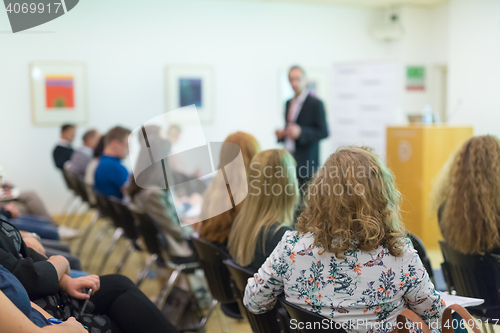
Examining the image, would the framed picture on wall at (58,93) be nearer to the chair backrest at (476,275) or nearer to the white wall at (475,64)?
the white wall at (475,64)

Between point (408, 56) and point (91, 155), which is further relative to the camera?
point (408, 56)

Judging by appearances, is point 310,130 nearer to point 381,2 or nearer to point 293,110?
point 293,110

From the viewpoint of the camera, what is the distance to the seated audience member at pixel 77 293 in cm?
152

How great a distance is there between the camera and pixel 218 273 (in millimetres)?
2223

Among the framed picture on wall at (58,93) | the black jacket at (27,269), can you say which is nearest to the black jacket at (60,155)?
the framed picture on wall at (58,93)

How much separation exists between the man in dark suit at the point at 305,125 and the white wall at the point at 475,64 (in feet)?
7.39

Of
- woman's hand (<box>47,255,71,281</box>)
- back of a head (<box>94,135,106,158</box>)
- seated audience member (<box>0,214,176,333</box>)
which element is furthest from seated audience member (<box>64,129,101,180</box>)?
woman's hand (<box>47,255,71,281</box>)

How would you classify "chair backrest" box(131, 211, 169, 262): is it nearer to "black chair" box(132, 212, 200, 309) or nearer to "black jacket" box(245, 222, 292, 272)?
"black chair" box(132, 212, 200, 309)

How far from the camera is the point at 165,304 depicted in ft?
10.6

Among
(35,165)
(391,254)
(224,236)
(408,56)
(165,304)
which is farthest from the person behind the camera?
(408,56)

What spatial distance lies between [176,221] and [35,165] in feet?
13.9

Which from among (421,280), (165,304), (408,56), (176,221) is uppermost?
(408,56)

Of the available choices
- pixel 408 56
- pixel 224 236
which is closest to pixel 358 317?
pixel 224 236

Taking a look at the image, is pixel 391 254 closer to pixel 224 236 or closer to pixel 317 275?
pixel 317 275
